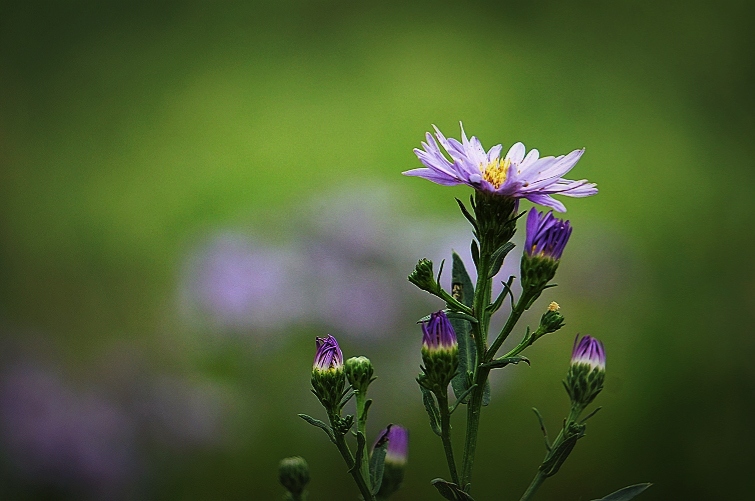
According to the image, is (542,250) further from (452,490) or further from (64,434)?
(64,434)

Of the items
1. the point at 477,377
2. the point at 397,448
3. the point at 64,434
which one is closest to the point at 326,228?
the point at 64,434

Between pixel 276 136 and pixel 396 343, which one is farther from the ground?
Answer: pixel 276 136

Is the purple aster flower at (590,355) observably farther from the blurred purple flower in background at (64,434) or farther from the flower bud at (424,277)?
the blurred purple flower in background at (64,434)

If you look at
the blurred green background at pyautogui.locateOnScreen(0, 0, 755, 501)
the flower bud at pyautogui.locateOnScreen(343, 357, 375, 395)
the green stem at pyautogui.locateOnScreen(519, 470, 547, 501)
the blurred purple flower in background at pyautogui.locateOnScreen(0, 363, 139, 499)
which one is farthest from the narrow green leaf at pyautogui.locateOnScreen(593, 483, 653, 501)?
Result: the blurred purple flower in background at pyautogui.locateOnScreen(0, 363, 139, 499)

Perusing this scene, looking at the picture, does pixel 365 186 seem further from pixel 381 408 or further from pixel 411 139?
pixel 381 408

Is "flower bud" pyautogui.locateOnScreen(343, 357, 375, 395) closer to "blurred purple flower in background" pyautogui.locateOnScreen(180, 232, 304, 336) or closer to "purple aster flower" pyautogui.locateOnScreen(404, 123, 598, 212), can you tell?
"purple aster flower" pyautogui.locateOnScreen(404, 123, 598, 212)

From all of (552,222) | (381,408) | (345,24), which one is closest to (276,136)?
(345,24)

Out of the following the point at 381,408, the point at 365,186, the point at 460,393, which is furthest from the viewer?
the point at 365,186

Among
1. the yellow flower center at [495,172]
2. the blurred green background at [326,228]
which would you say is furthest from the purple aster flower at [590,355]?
the blurred green background at [326,228]
